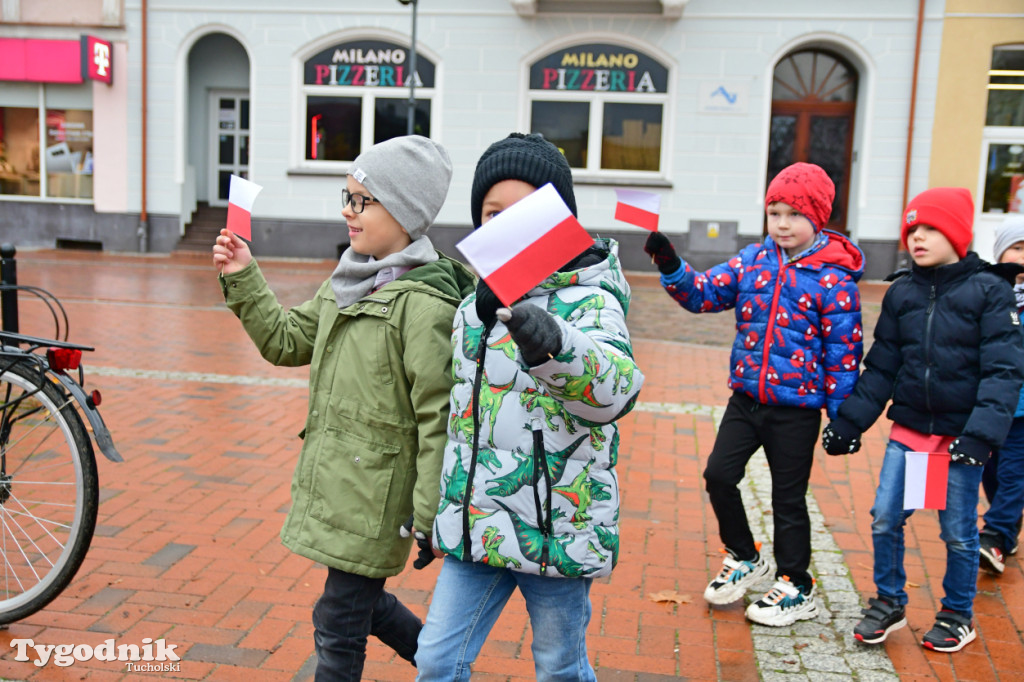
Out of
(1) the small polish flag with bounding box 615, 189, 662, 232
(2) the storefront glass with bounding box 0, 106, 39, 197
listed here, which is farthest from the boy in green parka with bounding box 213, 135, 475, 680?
(2) the storefront glass with bounding box 0, 106, 39, 197

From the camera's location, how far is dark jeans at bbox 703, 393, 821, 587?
337cm

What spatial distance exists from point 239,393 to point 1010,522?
4.88 m

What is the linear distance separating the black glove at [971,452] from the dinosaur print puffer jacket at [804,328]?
420mm

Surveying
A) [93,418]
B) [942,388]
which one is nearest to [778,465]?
[942,388]

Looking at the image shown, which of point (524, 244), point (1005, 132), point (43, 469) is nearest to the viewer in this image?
point (524, 244)

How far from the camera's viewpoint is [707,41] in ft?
51.6

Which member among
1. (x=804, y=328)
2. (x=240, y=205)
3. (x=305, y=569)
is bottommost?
(x=305, y=569)

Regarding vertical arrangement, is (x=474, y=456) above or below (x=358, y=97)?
below

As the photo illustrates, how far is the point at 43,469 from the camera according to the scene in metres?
A: 3.52

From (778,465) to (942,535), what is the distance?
63 cm

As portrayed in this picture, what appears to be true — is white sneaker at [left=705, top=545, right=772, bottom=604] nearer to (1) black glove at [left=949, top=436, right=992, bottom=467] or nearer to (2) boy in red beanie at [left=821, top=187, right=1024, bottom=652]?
(2) boy in red beanie at [left=821, top=187, right=1024, bottom=652]

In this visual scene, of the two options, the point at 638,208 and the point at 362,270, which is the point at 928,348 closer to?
the point at 638,208

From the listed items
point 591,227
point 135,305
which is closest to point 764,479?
point 135,305

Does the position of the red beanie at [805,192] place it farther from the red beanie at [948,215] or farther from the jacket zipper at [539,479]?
the jacket zipper at [539,479]
